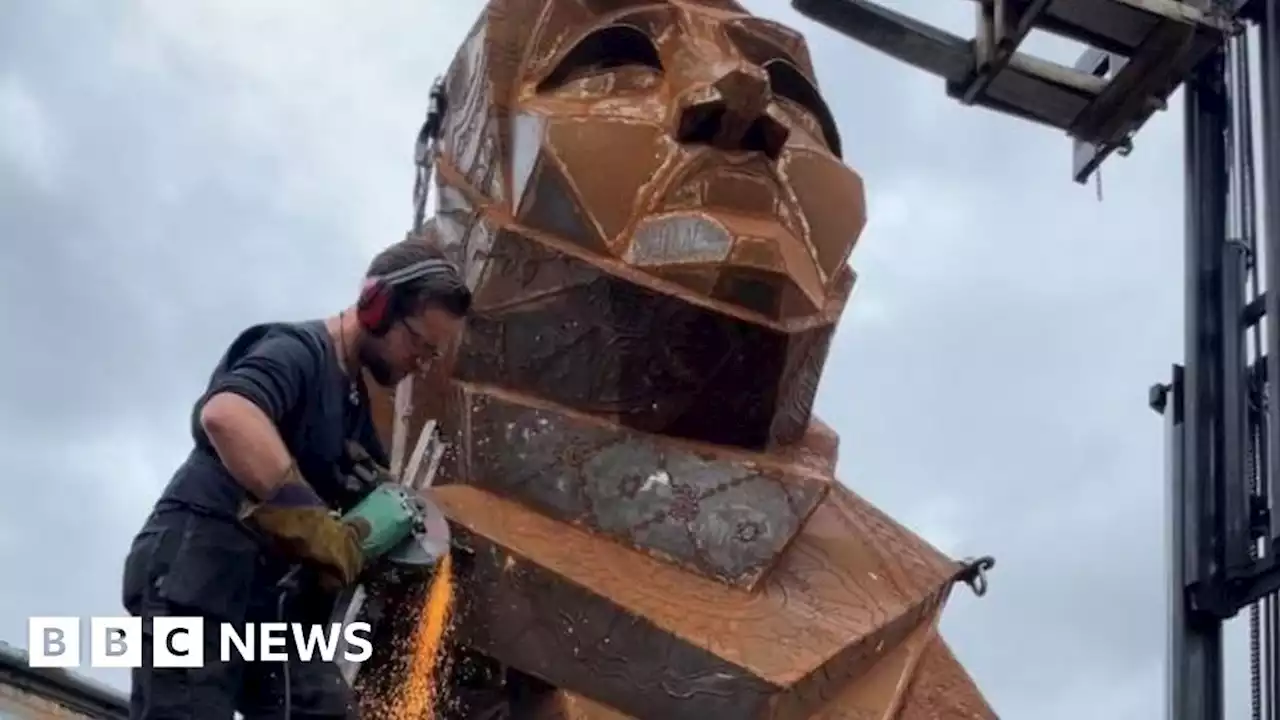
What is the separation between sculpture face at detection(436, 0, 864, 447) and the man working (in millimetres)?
1293

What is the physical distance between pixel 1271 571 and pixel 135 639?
4.49m

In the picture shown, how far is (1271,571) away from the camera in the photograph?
6.87m

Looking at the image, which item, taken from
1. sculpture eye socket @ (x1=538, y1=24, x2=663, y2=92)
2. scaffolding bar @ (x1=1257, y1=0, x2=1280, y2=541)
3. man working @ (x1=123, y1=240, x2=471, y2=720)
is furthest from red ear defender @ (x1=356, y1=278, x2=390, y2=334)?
scaffolding bar @ (x1=1257, y1=0, x2=1280, y2=541)

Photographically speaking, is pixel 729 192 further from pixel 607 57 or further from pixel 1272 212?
pixel 1272 212

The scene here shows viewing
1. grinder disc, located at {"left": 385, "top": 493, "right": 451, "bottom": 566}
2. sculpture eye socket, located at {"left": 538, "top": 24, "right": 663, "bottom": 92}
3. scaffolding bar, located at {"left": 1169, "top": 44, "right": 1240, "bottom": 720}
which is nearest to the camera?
grinder disc, located at {"left": 385, "top": 493, "right": 451, "bottom": 566}

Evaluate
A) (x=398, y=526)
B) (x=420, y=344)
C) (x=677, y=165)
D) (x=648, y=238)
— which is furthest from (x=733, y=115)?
(x=398, y=526)

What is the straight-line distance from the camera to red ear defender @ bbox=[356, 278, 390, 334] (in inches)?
157

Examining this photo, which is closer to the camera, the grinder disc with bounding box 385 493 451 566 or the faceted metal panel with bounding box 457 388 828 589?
the grinder disc with bounding box 385 493 451 566

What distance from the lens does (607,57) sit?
577 centimetres

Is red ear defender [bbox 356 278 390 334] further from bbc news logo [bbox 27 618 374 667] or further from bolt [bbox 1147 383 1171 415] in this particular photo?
bolt [bbox 1147 383 1171 415]

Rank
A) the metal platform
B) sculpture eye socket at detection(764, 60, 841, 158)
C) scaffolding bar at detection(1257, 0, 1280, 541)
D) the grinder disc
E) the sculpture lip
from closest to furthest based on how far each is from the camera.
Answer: the grinder disc, the sculpture lip, sculpture eye socket at detection(764, 60, 841, 158), scaffolding bar at detection(1257, 0, 1280, 541), the metal platform

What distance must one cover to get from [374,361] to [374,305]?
0.43 feet

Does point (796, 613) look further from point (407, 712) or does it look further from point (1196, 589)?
point (1196, 589)

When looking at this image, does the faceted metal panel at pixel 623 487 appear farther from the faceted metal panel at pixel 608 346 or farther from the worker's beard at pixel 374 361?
the worker's beard at pixel 374 361
